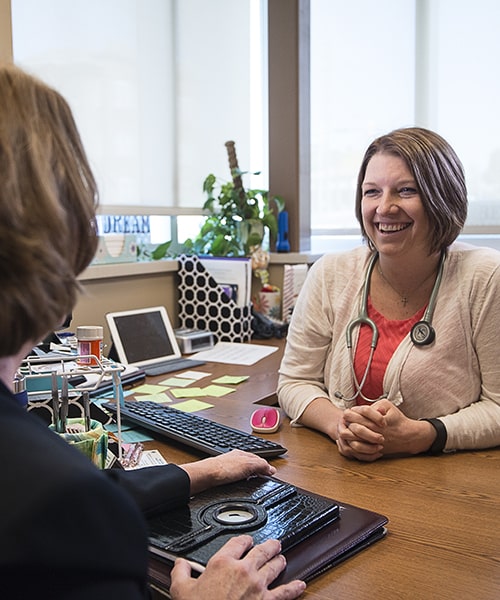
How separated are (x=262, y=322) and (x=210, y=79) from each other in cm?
116

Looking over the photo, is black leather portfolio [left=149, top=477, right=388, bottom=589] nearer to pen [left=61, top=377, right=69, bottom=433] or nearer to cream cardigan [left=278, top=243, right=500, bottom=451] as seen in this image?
pen [left=61, top=377, right=69, bottom=433]

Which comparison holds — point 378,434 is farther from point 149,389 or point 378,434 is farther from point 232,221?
point 232,221

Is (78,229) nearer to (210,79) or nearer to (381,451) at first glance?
(381,451)

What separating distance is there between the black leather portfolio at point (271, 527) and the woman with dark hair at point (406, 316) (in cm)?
37

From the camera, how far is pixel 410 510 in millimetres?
1096

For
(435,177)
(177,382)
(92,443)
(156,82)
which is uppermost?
(156,82)

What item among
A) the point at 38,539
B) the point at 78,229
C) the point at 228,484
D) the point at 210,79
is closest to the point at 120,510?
the point at 38,539

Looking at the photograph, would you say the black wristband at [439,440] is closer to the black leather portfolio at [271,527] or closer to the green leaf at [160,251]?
the black leather portfolio at [271,527]

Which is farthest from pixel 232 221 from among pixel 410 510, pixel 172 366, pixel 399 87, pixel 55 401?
pixel 410 510

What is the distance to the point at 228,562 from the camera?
833 millimetres

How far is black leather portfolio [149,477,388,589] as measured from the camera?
89 centimetres

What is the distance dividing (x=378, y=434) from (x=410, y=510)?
0.25 meters

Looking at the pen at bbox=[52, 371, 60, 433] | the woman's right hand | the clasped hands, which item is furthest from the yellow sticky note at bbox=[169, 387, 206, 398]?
the woman's right hand

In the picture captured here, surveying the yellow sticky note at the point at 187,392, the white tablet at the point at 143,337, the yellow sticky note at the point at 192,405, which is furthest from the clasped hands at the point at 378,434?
the white tablet at the point at 143,337
